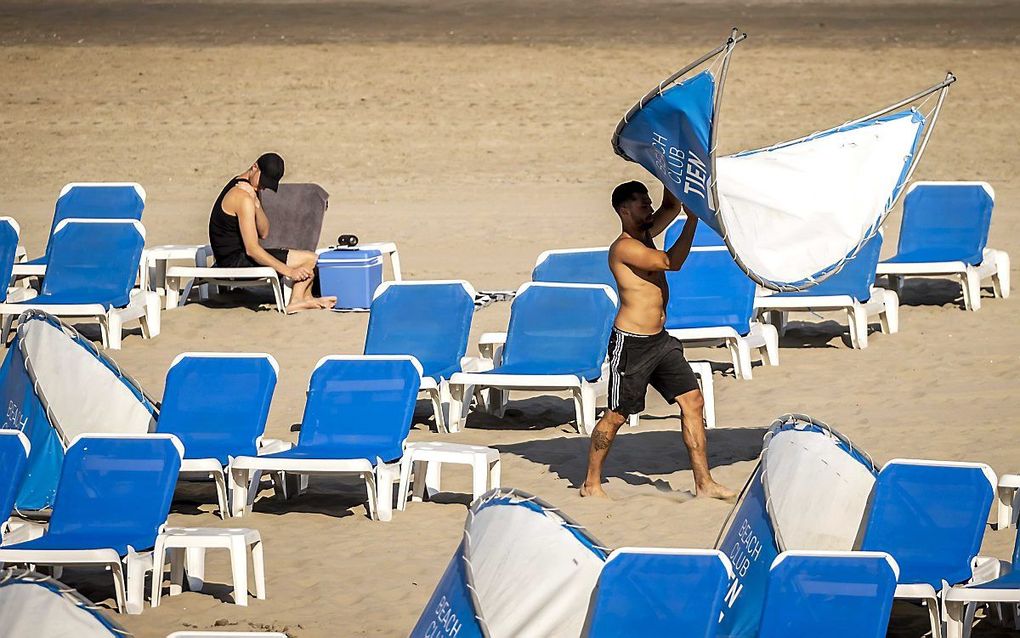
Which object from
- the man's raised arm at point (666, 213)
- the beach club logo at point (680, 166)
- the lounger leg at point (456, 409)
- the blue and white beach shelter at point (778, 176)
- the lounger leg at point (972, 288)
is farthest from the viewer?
the lounger leg at point (972, 288)

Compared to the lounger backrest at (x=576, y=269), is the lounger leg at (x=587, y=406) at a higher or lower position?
lower

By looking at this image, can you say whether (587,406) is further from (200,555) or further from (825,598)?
(825,598)

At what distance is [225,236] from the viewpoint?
12.9 metres

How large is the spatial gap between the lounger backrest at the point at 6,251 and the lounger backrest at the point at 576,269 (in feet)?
13.0

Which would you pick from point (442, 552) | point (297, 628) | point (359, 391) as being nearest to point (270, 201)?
point (359, 391)

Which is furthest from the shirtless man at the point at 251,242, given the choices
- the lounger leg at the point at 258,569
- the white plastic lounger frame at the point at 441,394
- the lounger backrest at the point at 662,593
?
the lounger backrest at the point at 662,593

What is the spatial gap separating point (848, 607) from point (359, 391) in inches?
155

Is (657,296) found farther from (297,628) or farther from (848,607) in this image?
(848,607)

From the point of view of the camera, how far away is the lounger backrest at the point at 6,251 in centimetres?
1248

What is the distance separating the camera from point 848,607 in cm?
523

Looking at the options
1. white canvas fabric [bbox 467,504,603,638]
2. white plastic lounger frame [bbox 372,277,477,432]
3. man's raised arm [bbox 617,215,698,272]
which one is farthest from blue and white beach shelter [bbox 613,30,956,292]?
white canvas fabric [bbox 467,504,603,638]

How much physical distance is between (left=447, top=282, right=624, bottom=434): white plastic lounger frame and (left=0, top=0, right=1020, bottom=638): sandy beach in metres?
0.14

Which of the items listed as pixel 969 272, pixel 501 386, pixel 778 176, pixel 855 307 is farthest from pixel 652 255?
pixel 969 272

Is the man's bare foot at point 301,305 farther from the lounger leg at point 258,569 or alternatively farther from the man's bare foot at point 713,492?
the lounger leg at point 258,569
